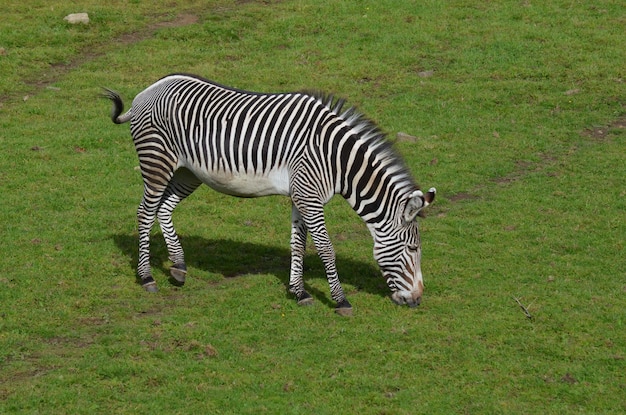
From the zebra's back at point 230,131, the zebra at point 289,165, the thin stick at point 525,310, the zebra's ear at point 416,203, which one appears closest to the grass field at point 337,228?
the thin stick at point 525,310

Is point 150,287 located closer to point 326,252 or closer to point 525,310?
point 326,252

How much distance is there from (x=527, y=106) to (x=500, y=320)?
10.5 meters

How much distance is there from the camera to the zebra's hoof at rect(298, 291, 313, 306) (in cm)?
1283


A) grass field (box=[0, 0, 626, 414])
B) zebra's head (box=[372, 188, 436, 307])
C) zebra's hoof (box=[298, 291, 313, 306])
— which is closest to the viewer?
grass field (box=[0, 0, 626, 414])

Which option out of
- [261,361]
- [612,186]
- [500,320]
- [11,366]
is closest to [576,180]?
[612,186]

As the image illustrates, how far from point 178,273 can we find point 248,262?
1.39 meters

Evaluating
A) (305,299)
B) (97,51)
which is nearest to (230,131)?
(305,299)

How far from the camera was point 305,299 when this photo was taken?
42.2 ft

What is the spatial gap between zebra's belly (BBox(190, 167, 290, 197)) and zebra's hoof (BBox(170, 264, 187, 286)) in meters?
1.26

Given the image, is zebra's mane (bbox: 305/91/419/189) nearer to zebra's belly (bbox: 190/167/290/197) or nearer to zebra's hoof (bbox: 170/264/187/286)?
zebra's belly (bbox: 190/167/290/197)

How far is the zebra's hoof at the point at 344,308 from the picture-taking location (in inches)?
492

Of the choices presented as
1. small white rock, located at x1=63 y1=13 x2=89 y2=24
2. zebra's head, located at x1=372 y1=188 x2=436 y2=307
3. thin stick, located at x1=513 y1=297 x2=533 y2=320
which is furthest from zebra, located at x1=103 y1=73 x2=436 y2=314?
small white rock, located at x1=63 y1=13 x2=89 y2=24

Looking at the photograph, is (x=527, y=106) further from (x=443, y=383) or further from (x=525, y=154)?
(x=443, y=383)

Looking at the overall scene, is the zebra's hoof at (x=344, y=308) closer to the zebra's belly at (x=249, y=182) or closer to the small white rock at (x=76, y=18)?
the zebra's belly at (x=249, y=182)
